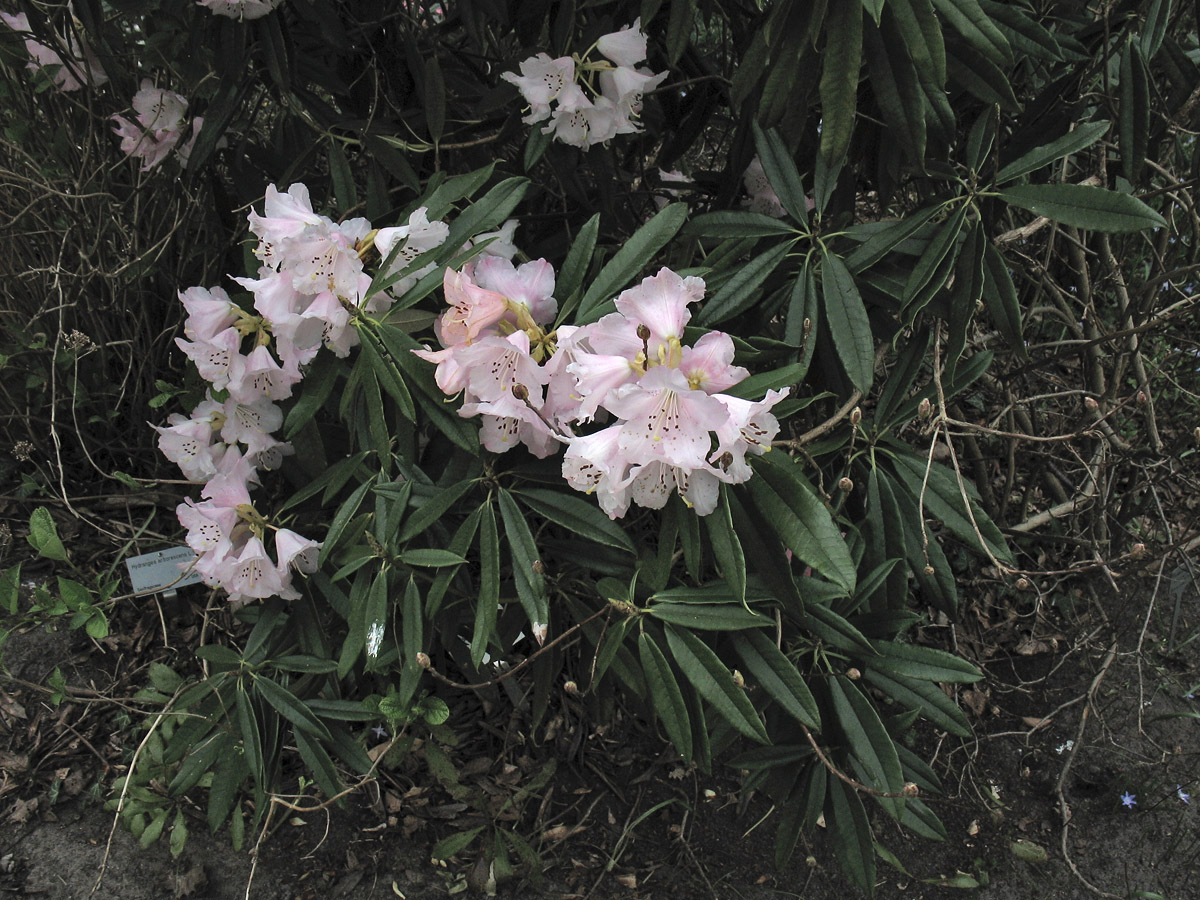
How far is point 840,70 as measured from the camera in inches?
36.7

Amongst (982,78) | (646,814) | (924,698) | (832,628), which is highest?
(982,78)

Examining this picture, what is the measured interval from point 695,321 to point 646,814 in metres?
1.06

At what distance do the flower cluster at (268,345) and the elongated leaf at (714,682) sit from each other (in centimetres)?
50

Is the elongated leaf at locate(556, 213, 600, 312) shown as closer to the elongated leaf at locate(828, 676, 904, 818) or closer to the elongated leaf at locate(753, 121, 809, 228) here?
the elongated leaf at locate(753, 121, 809, 228)

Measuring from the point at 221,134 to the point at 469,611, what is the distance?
86 centimetres

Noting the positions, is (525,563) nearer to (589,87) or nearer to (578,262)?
(578,262)

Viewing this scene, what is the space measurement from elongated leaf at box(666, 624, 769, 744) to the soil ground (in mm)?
699

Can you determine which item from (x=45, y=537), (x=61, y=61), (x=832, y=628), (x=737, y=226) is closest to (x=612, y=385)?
(x=737, y=226)

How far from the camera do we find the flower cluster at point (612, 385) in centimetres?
85

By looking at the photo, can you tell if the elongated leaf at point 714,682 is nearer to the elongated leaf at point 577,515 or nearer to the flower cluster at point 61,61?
the elongated leaf at point 577,515

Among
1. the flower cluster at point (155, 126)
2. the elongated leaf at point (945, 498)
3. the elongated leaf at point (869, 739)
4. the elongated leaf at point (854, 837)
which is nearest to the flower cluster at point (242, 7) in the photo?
the flower cluster at point (155, 126)

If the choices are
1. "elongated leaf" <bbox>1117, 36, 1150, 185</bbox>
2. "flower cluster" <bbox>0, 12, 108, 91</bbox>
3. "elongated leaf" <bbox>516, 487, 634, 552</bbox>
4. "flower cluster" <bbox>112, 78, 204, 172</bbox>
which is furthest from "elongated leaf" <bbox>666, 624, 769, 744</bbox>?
"flower cluster" <bbox>0, 12, 108, 91</bbox>

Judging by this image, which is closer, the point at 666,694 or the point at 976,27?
the point at 976,27

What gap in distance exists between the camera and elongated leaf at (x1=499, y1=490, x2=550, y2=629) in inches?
45.2
